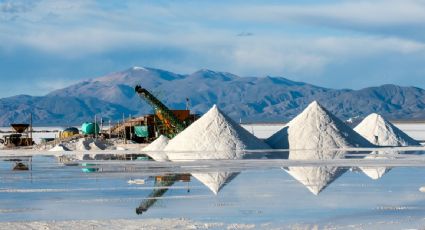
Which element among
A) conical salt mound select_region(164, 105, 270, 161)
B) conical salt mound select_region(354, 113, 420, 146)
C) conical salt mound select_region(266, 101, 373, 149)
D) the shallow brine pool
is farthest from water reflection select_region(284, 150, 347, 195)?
conical salt mound select_region(354, 113, 420, 146)

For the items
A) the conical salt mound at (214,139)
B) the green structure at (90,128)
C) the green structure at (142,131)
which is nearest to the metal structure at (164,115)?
the green structure at (142,131)

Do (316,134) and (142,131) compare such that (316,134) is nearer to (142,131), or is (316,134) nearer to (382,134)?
(382,134)

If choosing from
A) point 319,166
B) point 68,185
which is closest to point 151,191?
point 68,185

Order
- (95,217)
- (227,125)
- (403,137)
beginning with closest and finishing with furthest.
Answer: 1. (95,217)
2. (227,125)
3. (403,137)

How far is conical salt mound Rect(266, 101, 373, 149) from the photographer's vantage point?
37750mm

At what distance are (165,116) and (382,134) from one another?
12.0 meters

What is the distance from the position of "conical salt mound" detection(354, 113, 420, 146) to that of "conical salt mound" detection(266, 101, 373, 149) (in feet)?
14.2

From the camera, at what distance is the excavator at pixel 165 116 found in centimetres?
4647

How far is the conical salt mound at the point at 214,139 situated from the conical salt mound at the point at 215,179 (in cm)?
1266

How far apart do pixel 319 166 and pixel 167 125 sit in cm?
2478

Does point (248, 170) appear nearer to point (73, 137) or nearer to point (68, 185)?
point (68, 185)

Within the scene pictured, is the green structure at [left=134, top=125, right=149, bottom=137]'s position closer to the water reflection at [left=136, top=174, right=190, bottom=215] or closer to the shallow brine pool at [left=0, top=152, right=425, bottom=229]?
the shallow brine pool at [left=0, top=152, right=425, bottom=229]

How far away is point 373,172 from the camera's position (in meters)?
22.6

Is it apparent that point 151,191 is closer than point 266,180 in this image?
Yes
